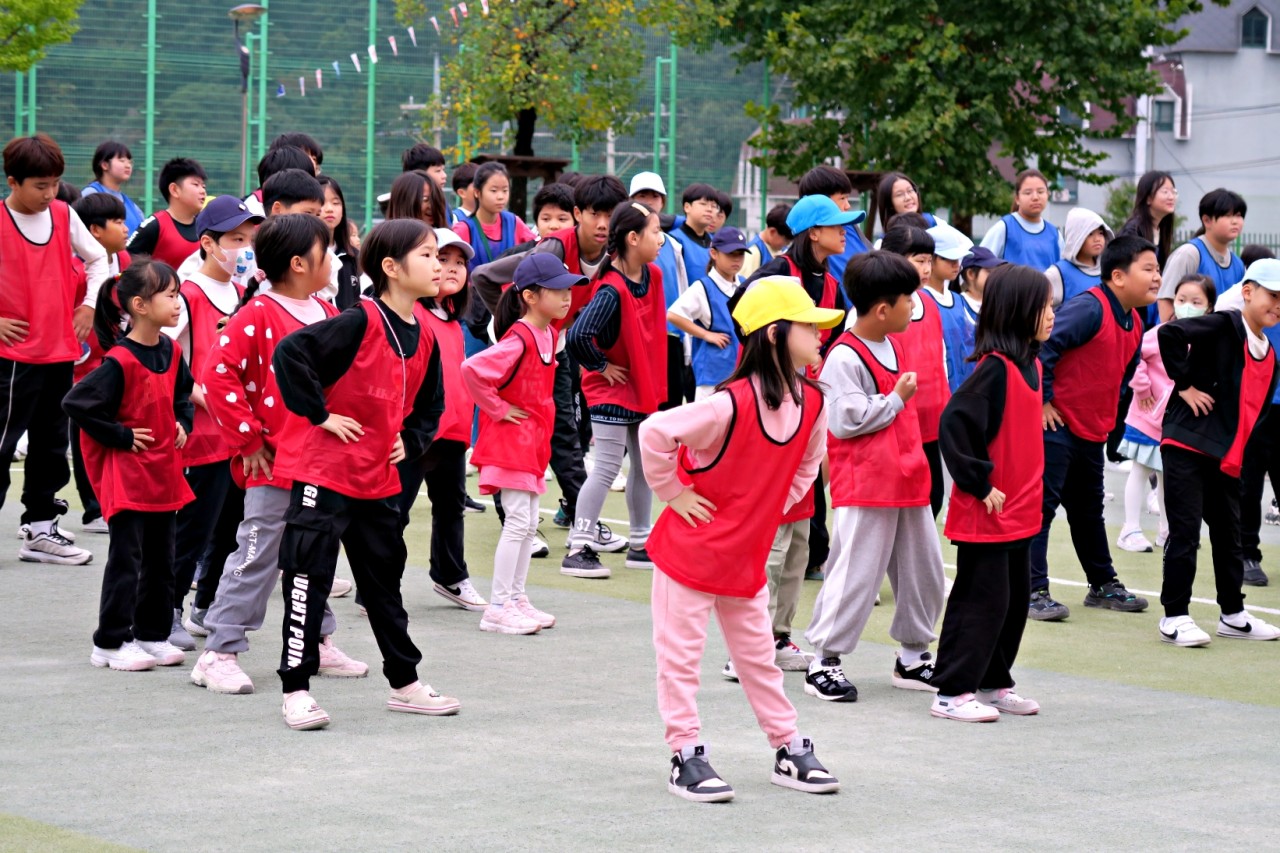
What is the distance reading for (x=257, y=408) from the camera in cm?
645

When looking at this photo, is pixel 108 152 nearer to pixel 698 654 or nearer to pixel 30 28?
pixel 698 654

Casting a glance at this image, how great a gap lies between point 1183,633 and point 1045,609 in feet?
2.50

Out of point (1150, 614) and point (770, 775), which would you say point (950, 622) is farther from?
point (1150, 614)

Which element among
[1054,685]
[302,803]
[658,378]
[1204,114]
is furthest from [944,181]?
[1204,114]

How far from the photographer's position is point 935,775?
554 centimetres

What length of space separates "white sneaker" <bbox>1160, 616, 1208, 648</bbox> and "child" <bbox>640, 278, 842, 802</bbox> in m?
3.03

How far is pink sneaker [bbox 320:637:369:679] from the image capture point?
22.4ft

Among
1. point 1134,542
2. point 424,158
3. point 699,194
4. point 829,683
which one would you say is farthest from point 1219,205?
point 829,683

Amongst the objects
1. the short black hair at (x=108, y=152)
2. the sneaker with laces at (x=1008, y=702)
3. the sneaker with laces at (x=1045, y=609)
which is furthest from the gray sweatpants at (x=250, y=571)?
the short black hair at (x=108, y=152)

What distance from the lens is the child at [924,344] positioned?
7.47 m

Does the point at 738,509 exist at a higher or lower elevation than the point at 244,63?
lower

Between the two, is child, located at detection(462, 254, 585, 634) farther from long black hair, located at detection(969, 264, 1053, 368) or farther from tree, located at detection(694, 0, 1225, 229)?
tree, located at detection(694, 0, 1225, 229)

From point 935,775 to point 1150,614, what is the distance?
3451 millimetres

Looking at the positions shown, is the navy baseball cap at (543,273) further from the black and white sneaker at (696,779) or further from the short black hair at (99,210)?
the short black hair at (99,210)
